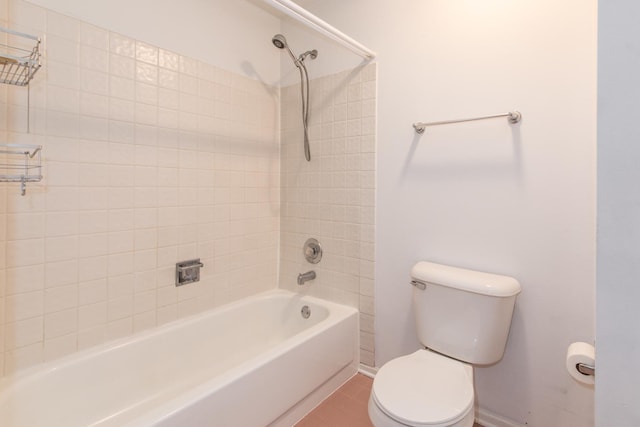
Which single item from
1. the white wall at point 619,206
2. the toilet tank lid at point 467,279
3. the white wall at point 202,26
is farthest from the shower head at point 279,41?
the white wall at point 619,206

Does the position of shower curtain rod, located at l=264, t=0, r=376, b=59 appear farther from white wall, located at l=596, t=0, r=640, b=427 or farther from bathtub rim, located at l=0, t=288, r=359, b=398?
bathtub rim, located at l=0, t=288, r=359, b=398

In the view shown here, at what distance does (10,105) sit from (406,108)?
174 centimetres

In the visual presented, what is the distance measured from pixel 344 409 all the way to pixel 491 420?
71cm

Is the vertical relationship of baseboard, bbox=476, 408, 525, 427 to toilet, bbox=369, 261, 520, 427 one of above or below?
below

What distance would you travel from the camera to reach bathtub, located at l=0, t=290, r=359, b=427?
4.08 ft

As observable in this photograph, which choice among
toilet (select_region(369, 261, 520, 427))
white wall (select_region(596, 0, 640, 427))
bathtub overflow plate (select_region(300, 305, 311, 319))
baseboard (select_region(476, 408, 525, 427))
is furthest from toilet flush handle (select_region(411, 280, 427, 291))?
white wall (select_region(596, 0, 640, 427))

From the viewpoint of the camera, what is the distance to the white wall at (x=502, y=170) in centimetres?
137

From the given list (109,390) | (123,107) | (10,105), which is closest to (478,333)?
(109,390)

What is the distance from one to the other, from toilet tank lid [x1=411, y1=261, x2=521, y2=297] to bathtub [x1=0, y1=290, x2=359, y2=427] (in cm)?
59

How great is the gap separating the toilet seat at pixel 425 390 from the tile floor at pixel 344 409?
471mm

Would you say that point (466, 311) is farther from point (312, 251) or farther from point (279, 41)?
point (279, 41)

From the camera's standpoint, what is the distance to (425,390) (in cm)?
125

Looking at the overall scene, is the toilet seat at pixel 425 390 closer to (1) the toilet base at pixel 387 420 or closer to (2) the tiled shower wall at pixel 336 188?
(1) the toilet base at pixel 387 420

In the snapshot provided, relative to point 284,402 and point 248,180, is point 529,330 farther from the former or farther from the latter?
point 248,180
